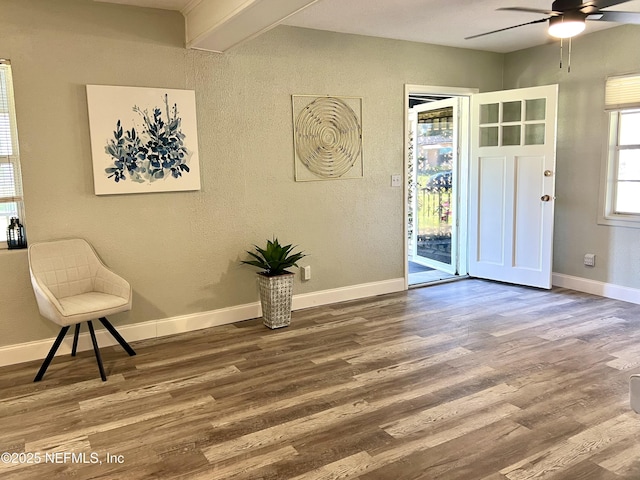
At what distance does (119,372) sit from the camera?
10.9 ft

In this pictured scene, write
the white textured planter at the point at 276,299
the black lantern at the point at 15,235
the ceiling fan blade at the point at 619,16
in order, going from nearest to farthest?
the ceiling fan blade at the point at 619,16 → the black lantern at the point at 15,235 → the white textured planter at the point at 276,299

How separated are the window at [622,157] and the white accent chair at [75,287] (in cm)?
422

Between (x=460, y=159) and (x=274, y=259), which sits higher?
(x=460, y=159)

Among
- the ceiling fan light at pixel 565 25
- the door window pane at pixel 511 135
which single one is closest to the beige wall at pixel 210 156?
the door window pane at pixel 511 135

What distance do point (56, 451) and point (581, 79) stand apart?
5.11 metres

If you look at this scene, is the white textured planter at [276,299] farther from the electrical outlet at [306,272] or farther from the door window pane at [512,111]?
the door window pane at [512,111]

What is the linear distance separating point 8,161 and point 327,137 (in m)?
2.47

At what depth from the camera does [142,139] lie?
12.4 ft

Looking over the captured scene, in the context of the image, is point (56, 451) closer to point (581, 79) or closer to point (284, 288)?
point (284, 288)

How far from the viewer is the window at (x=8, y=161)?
343 centimetres

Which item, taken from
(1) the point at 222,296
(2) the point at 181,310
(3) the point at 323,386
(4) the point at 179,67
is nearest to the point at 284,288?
(1) the point at 222,296

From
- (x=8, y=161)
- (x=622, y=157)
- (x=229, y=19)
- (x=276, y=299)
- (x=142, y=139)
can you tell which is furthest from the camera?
(x=622, y=157)

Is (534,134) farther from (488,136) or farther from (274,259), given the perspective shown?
(274,259)

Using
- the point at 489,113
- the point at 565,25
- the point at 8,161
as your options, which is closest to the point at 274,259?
the point at 8,161
